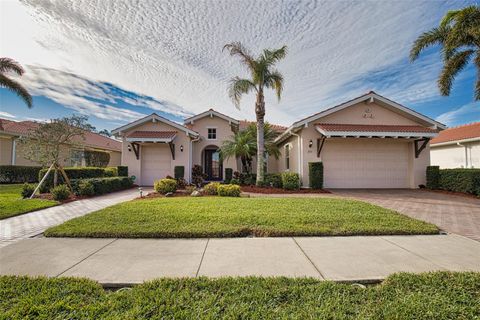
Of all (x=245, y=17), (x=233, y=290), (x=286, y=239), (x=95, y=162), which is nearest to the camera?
Answer: (x=233, y=290)

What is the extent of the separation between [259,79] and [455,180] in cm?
1226

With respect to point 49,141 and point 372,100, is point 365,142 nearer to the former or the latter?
point 372,100

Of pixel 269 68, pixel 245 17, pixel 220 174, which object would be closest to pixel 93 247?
pixel 245 17

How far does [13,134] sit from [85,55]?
12.4 metres

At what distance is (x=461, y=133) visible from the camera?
1816cm

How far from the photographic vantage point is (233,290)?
2582 mm

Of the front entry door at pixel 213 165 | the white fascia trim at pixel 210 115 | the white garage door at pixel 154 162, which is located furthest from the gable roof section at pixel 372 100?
the white garage door at pixel 154 162

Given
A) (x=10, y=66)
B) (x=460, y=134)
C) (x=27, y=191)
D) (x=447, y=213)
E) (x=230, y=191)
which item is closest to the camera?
(x=447, y=213)

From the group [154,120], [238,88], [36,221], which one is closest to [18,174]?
[154,120]

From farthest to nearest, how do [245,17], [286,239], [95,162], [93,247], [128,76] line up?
[95,162] → [128,76] → [245,17] → [286,239] → [93,247]

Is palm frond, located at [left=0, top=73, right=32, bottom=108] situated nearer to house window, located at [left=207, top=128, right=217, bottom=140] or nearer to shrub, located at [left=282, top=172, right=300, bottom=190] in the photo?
house window, located at [left=207, top=128, right=217, bottom=140]

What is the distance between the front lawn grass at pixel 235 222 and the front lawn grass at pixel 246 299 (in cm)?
189

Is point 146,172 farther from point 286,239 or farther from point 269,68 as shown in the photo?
point 286,239

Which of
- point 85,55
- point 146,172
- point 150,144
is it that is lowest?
point 146,172
